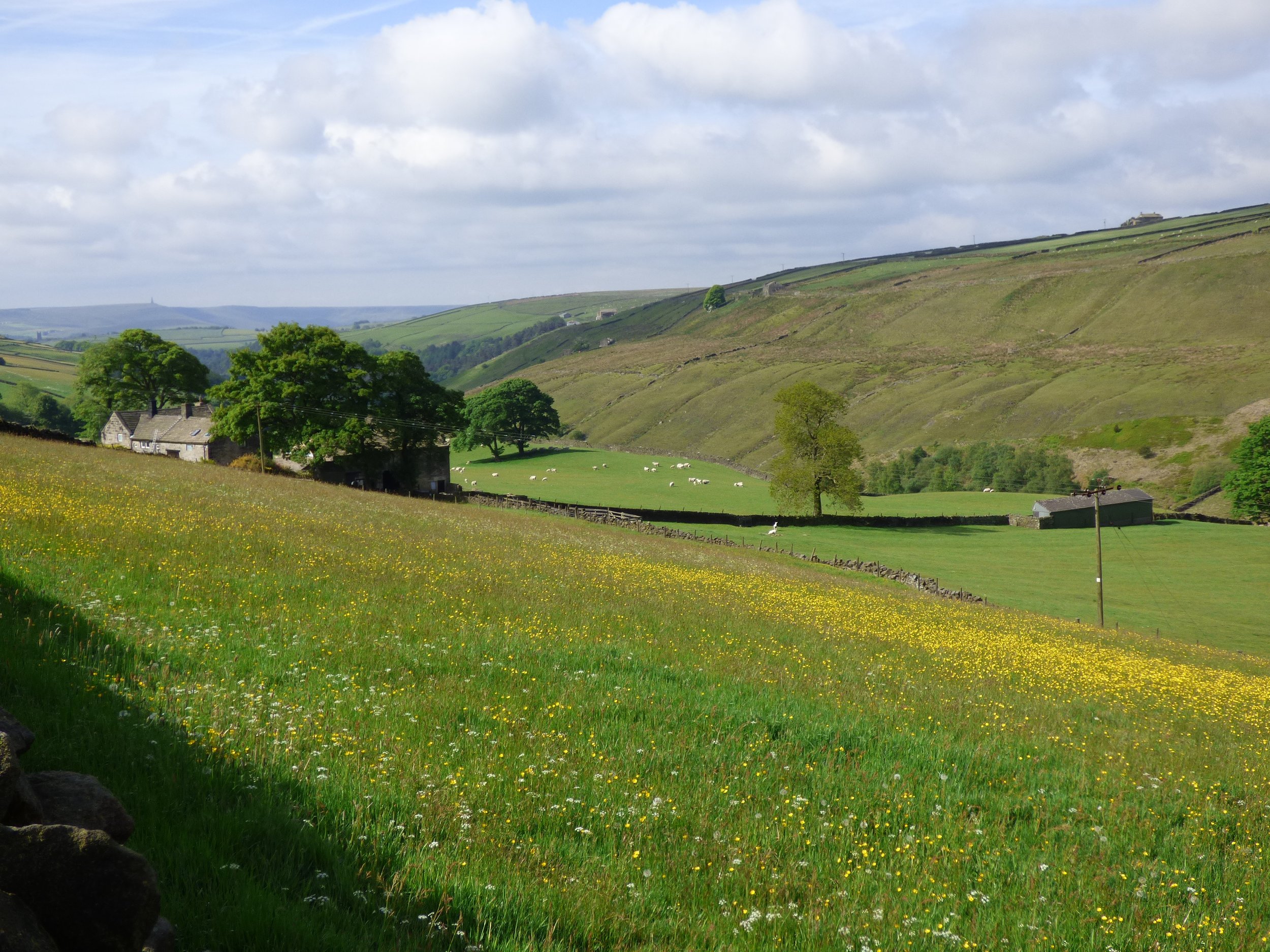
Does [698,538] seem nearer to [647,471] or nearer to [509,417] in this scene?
[647,471]

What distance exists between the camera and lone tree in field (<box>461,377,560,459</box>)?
118250 millimetres

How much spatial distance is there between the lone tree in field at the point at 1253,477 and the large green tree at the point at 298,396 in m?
87.2

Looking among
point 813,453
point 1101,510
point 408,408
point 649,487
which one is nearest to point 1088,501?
point 1101,510

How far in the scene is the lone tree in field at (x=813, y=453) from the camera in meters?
77.5

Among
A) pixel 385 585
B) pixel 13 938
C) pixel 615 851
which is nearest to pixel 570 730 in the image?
pixel 615 851

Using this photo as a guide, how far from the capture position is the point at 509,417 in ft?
397

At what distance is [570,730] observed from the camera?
9.95 m

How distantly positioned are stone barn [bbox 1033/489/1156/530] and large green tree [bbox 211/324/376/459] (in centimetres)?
6066

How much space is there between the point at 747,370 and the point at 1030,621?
16508cm

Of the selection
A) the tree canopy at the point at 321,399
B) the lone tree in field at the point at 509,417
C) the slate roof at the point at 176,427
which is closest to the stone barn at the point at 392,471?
the tree canopy at the point at 321,399

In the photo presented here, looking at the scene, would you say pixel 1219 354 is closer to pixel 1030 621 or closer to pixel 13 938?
pixel 1030 621

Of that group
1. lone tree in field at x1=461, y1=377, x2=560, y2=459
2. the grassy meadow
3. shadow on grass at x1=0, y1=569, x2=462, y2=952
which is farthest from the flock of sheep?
shadow on grass at x1=0, y1=569, x2=462, y2=952

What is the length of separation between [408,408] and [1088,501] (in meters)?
63.0

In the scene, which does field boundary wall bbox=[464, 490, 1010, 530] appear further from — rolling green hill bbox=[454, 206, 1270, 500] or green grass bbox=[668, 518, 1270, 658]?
rolling green hill bbox=[454, 206, 1270, 500]
